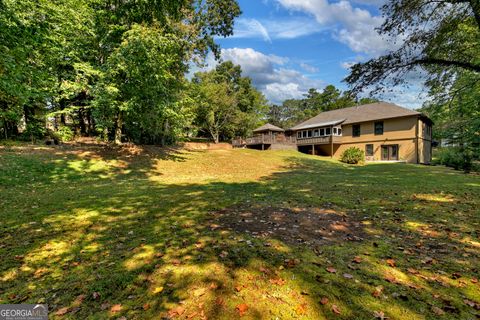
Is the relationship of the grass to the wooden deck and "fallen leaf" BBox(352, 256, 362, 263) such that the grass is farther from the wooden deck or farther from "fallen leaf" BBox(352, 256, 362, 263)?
the wooden deck

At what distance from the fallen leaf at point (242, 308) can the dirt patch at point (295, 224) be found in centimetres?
189

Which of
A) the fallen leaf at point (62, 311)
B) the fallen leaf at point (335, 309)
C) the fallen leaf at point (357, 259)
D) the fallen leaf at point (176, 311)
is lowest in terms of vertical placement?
the fallen leaf at point (335, 309)

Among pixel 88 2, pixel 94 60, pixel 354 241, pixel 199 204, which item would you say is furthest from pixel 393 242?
pixel 88 2

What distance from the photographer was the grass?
2.83 metres

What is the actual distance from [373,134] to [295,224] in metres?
31.0

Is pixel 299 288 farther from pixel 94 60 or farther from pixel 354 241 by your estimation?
pixel 94 60

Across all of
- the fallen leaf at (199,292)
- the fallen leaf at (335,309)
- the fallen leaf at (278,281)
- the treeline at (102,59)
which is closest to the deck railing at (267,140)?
the treeline at (102,59)

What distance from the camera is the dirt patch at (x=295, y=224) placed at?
4789mm

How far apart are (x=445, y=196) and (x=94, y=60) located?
19979 mm

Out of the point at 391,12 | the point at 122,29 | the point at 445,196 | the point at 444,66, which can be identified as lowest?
the point at 445,196

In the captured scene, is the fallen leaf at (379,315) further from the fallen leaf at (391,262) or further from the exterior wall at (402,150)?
the exterior wall at (402,150)

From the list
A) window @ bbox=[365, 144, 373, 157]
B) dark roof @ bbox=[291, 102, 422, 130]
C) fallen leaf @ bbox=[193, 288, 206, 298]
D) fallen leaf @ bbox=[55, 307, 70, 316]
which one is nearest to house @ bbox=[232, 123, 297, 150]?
dark roof @ bbox=[291, 102, 422, 130]

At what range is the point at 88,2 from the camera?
15539 mm

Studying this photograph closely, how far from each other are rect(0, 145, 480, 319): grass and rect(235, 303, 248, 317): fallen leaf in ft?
0.04
